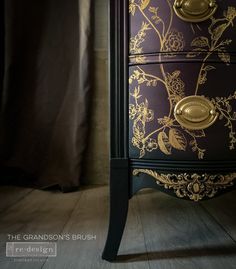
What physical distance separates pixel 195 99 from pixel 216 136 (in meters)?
0.10

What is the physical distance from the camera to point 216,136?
698 millimetres

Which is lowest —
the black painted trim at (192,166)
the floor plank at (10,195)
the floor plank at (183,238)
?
the floor plank at (183,238)

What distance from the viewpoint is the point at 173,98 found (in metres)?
0.69

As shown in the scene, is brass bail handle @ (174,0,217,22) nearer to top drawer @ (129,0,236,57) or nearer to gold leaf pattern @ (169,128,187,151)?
top drawer @ (129,0,236,57)

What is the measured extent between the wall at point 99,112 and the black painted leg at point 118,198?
26.8 inches

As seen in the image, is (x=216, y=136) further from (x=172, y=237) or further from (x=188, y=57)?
(x=172, y=237)

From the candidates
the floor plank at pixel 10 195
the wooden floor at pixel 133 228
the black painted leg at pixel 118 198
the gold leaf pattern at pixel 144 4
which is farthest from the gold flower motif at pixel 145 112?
the floor plank at pixel 10 195

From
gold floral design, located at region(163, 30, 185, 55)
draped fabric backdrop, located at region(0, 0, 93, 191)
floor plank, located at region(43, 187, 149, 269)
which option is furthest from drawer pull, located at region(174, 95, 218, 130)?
draped fabric backdrop, located at region(0, 0, 93, 191)

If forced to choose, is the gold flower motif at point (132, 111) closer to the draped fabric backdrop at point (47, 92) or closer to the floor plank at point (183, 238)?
the floor plank at point (183, 238)

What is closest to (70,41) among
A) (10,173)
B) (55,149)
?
(55,149)

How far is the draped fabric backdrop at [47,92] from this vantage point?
1.33m

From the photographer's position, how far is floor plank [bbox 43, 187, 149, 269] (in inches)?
27.6

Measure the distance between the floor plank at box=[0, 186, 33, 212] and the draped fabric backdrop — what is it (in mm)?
60

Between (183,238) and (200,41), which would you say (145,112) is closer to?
(200,41)
